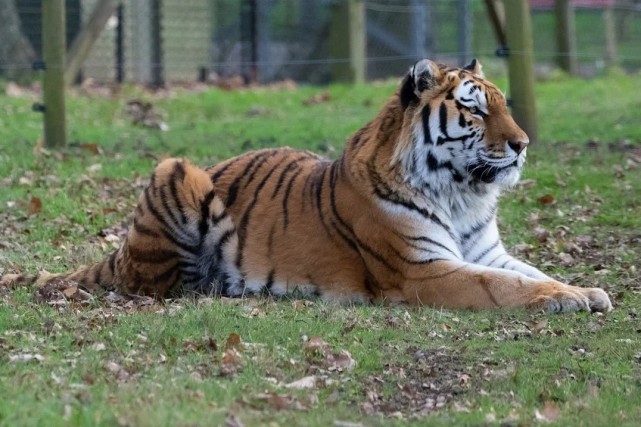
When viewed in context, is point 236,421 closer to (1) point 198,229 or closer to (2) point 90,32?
(1) point 198,229

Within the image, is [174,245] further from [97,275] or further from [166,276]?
[97,275]

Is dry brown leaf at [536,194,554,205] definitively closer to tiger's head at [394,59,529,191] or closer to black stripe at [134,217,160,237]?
tiger's head at [394,59,529,191]

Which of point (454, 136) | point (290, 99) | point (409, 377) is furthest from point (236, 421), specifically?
point (290, 99)

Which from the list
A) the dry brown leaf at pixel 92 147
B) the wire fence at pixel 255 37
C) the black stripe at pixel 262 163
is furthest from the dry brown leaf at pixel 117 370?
the wire fence at pixel 255 37

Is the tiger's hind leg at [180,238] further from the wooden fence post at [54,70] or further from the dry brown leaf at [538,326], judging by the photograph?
the wooden fence post at [54,70]

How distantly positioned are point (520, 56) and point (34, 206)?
14.8 feet

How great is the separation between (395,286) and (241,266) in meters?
0.96

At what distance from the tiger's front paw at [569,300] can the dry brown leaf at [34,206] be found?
4124 mm

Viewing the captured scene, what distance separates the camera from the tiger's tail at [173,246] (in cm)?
672

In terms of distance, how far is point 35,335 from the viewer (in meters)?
5.36

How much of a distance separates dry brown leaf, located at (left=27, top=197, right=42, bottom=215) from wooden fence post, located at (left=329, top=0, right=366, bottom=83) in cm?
956

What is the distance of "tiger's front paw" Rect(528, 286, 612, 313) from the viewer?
612 cm

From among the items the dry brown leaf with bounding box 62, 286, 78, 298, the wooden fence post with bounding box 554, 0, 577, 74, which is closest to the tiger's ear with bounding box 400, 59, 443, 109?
the dry brown leaf with bounding box 62, 286, 78, 298

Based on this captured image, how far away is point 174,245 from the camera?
6.82m
